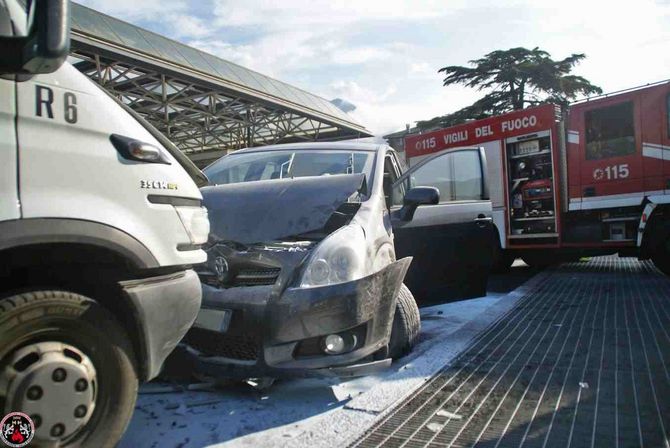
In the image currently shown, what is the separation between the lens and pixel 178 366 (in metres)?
2.98

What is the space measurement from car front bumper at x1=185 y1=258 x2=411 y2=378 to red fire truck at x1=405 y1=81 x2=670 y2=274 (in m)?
6.63

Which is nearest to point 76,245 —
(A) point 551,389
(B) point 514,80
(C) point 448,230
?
(A) point 551,389

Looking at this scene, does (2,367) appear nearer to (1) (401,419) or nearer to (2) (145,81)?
(1) (401,419)

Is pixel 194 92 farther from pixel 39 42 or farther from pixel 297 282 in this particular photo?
pixel 39 42

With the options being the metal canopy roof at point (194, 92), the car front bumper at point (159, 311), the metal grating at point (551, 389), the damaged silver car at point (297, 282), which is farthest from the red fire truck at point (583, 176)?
the car front bumper at point (159, 311)

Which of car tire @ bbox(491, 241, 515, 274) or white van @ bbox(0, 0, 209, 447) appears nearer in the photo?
white van @ bbox(0, 0, 209, 447)

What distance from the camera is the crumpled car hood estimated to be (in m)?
3.14

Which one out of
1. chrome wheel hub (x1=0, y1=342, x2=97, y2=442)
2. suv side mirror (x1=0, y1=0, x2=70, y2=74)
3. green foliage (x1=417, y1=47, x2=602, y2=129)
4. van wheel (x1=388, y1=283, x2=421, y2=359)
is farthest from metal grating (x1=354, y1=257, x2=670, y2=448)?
green foliage (x1=417, y1=47, x2=602, y2=129)

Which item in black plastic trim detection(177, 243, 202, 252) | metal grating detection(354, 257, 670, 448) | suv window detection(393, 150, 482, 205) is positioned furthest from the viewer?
suv window detection(393, 150, 482, 205)

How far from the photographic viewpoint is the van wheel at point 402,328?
3.67 metres

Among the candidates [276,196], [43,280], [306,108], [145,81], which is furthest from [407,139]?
[43,280]

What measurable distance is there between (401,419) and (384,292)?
73 cm

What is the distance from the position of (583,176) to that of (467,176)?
428 cm

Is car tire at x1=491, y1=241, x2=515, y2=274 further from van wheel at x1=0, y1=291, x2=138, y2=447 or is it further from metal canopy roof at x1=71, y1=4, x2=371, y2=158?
van wheel at x1=0, y1=291, x2=138, y2=447
